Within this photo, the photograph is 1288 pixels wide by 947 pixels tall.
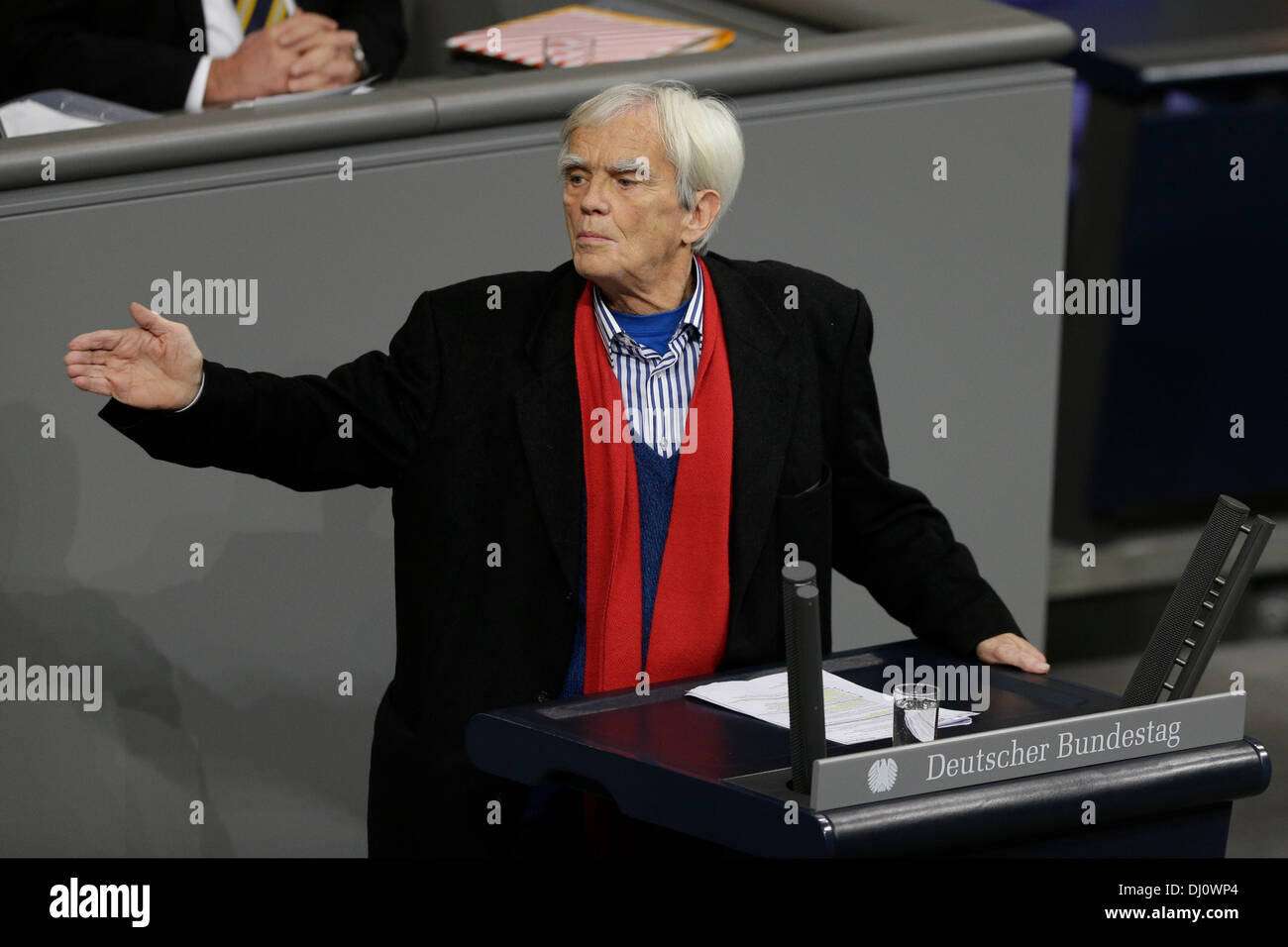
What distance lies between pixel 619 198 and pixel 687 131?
13 centimetres

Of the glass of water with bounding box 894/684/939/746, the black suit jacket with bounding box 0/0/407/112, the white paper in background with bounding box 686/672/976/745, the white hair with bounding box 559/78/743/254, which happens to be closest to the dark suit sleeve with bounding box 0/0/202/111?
the black suit jacket with bounding box 0/0/407/112

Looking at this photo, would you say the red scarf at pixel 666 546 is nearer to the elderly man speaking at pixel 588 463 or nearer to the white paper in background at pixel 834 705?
the elderly man speaking at pixel 588 463

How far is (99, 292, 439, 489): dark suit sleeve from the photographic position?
269cm

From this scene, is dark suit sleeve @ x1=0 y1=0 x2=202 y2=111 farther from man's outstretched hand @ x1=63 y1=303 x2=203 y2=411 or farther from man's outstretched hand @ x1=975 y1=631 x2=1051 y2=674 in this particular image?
man's outstretched hand @ x1=975 y1=631 x2=1051 y2=674

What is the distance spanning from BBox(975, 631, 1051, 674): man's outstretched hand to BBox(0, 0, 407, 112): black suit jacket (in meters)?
2.07

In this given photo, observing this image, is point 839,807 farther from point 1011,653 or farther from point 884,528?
point 884,528

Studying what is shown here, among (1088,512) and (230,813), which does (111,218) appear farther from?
(1088,512)

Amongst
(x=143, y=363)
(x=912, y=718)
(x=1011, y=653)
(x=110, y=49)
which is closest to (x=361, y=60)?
(x=110, y=49)

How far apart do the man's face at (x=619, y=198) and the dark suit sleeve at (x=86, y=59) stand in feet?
5.25

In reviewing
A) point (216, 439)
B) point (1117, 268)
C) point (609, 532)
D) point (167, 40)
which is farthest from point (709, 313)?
point (1117, 268)

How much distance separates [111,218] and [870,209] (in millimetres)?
1361

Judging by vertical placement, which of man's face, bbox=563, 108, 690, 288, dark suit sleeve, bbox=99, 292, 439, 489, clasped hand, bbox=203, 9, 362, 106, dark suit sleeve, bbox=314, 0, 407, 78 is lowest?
dark suit sleeve, bbox=99, 292, 439, 489

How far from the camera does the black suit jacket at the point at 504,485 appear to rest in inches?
111

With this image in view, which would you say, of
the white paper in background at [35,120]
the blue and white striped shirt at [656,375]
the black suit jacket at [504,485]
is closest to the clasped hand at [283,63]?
the white paper in background at [35,120]
